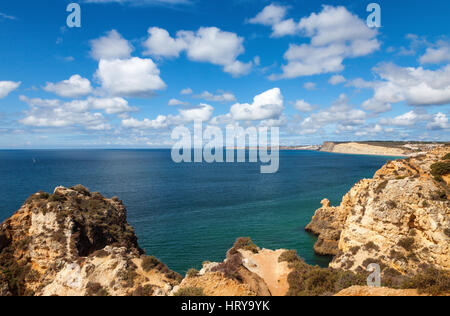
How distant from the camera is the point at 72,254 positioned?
22.2 meters

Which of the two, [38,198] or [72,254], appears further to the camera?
[38,198]

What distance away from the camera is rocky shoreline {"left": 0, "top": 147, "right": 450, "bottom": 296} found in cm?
1709

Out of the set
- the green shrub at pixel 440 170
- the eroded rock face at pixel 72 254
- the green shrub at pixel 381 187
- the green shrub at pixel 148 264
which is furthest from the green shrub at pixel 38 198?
the green shrub at pixel 440 170

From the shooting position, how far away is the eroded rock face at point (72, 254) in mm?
17844

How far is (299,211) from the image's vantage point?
58.5 meters

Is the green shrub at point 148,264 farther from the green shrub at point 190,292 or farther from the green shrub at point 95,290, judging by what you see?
the green shrub at point 190,292

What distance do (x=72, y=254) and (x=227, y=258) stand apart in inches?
545

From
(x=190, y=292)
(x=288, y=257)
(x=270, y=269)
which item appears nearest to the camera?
(x=190, y=292)

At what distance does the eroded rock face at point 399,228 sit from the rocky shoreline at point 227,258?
0.27ft

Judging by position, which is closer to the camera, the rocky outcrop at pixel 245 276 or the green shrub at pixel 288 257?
the rocky outcrop at pixel 245 276

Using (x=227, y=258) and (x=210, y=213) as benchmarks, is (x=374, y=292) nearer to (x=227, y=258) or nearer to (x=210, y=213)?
(x=227, y=258)

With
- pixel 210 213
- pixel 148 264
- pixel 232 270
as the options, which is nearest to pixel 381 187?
pixel 232 270
